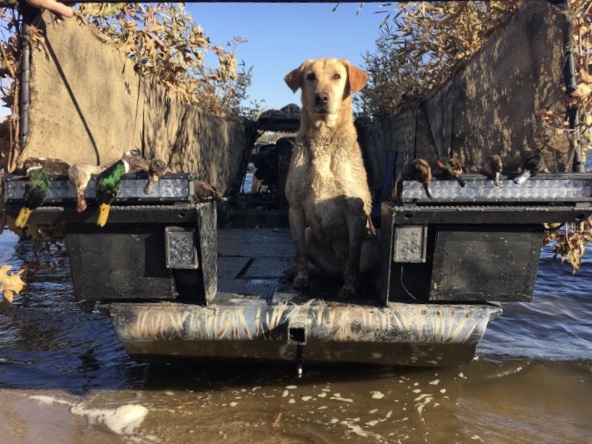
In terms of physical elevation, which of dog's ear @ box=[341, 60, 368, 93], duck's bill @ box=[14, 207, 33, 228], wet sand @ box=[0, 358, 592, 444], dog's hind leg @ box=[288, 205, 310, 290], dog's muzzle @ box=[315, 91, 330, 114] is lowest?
wet sand @ box=[0, 358, 592, 444]

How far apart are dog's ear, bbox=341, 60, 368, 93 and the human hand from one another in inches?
75.1

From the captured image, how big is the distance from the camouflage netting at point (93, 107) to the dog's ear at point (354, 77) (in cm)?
181

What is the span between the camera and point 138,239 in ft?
8.78

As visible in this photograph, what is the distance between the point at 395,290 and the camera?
2.86 meters

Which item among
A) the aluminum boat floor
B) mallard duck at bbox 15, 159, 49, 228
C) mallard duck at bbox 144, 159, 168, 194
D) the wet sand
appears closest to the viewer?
mallard duck at bbox 15, 159, 49, 228

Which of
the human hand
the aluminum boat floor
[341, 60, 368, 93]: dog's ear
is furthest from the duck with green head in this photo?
[341, 60, 368, 93]: dog's ear

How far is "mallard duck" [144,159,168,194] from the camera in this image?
2496 millimetres

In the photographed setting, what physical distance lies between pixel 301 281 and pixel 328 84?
149cm

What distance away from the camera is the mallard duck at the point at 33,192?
7.83ft

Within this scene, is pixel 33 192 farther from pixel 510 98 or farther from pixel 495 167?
pixel 510 98

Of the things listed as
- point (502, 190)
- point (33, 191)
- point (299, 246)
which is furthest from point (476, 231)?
point (33, 191)

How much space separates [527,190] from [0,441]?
3.27 metres

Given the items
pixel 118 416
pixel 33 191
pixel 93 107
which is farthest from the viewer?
pixel 93 107

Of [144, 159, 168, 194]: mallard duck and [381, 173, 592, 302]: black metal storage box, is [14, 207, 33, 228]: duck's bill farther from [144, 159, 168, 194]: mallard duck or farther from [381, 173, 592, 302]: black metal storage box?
[381, 173, 592, 302]: black metal storage box
